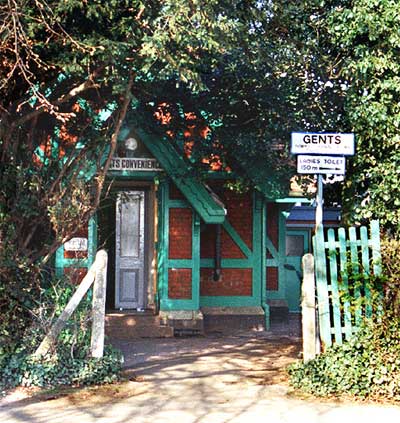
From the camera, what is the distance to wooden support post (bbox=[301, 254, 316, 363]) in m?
8.77

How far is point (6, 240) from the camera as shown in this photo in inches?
358

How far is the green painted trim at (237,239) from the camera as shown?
1495 cm

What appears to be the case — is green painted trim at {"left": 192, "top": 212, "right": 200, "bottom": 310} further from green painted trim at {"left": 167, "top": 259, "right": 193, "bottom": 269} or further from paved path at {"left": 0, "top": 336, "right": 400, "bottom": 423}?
paved path at {"left": 0, "top": 336, "right": 400, "bottom": 423}

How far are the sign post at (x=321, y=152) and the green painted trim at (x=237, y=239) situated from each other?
5.91m

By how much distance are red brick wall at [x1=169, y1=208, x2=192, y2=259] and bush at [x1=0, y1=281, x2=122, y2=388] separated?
15.1 feet

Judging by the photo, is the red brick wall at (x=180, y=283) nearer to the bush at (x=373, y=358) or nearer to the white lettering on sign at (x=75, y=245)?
the white lettering on sign at (x=75, y=245)

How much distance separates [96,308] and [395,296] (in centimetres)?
346

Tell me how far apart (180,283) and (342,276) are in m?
5.58

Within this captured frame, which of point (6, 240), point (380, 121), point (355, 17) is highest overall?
point (355, 17)

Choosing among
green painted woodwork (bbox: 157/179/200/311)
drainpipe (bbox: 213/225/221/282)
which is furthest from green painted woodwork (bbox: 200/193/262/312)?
green painted woodwork (bbox: 157/179/200/311)

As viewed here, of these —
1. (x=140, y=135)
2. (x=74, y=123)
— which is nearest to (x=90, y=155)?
(x=74, y=123)

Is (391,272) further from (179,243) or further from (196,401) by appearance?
(179,243)

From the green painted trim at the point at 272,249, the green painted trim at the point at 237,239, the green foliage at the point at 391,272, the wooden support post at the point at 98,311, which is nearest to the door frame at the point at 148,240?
the green painted trim at the point at 237,239

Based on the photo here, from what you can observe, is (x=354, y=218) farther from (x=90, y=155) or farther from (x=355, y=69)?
(x=90, y=155)
